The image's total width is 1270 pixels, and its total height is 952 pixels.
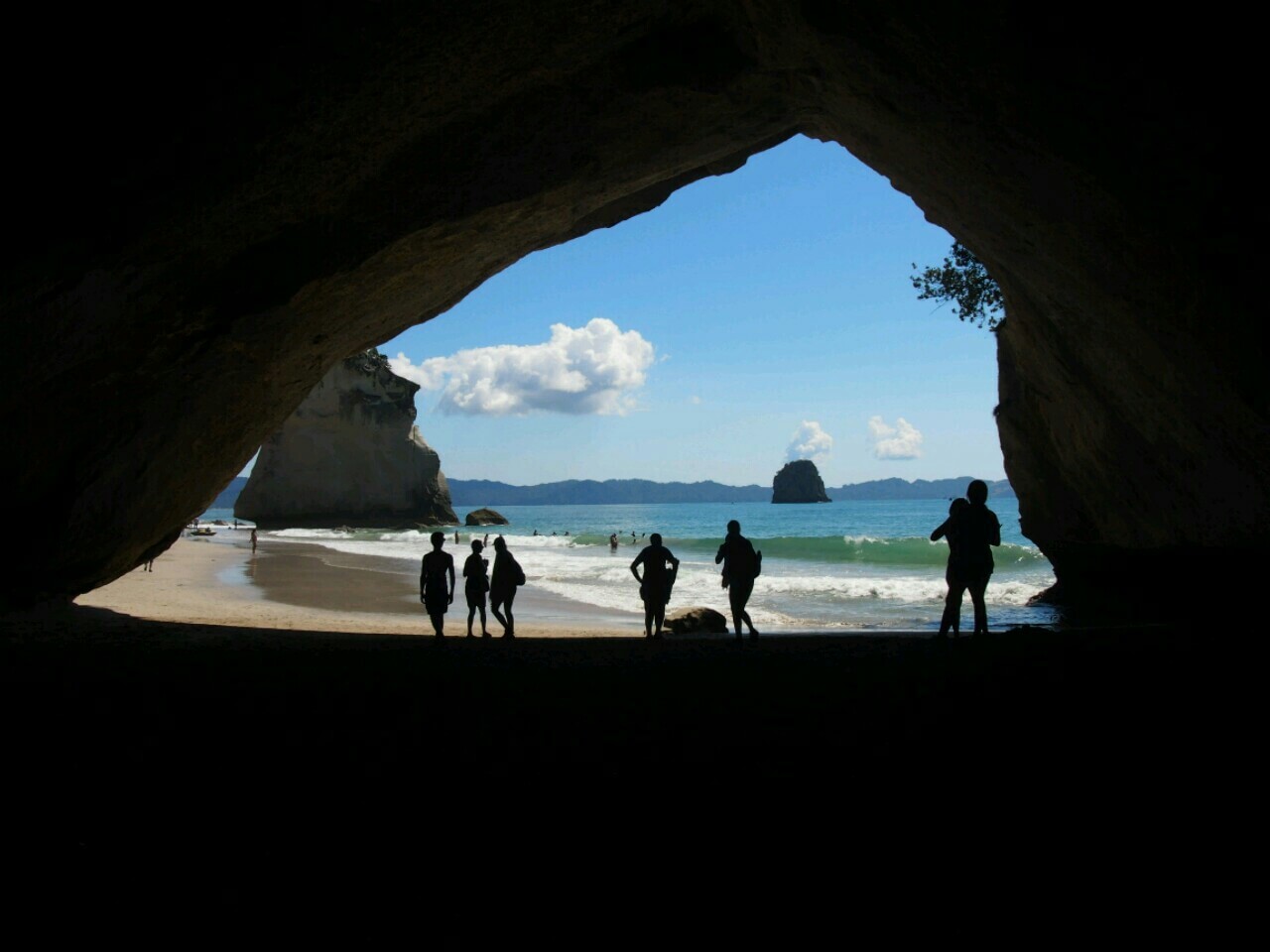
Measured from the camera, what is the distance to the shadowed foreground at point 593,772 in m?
2.30

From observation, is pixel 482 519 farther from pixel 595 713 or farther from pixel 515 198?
pixel 595 713

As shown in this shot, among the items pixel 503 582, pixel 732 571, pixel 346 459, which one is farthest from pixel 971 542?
pixel 346 459

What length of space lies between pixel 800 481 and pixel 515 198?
136 meters

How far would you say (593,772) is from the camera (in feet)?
10.2

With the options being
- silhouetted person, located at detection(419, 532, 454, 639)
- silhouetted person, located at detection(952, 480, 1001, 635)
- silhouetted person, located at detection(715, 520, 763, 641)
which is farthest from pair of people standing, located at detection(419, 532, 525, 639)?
silhouetted person, located at detection(952, 480, 1001, 635)

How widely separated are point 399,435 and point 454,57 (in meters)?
57.8

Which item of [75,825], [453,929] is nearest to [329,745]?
[75,825]

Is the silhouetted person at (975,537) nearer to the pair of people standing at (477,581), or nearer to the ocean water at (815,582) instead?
the ocean water at (815,582)

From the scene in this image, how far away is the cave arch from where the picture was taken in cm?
437

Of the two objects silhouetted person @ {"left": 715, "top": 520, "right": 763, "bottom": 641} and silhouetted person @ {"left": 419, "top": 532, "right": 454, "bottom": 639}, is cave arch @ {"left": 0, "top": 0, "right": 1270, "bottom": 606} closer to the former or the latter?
silhouetted person @ {"left": 419, "top": 532, "right": 454, "bottom": 639}

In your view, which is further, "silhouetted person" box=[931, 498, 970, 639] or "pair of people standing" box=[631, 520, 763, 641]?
"pair of people standing" box=[631, 520, 763, 641]

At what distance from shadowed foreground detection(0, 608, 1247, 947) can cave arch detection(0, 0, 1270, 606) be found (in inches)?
109

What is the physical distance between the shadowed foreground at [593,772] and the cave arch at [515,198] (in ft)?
9.09

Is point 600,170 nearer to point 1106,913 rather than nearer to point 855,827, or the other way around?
point 855,827
